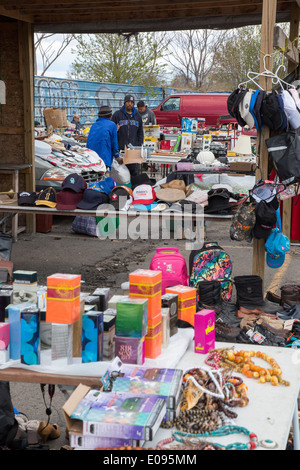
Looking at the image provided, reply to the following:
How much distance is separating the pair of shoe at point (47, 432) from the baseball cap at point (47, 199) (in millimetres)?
3718

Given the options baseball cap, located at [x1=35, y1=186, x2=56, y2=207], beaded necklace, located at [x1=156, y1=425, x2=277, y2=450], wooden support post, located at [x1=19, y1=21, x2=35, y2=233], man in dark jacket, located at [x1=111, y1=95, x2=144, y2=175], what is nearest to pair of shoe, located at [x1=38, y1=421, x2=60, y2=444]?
beaded necklace, located at [x1=156, y1=425, x2=277, y2=450]

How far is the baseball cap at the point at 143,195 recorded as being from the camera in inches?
274

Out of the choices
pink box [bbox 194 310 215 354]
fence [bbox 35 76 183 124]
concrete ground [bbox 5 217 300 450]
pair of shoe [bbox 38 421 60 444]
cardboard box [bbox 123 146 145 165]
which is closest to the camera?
pink box [bbox 194 310 215 354]

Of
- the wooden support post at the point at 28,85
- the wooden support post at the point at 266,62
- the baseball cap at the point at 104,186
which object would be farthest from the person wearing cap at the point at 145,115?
the wooden support post at the point at 266,62

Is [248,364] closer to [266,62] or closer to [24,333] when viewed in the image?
[24,333]

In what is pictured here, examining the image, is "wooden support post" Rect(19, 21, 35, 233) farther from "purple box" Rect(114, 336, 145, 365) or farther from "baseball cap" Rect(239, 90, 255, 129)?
"purple box" Rect(114, 336, 145, 365)

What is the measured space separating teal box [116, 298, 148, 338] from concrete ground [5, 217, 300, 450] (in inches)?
137

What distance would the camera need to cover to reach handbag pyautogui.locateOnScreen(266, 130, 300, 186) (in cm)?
561

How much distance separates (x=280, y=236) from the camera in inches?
230

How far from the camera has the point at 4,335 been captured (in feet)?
9.64

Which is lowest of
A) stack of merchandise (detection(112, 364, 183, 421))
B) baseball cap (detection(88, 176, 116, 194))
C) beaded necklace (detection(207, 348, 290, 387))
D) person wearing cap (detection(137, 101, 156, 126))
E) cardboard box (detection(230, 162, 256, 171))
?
beaded necklace (detection(207, 348, 290, 387))
